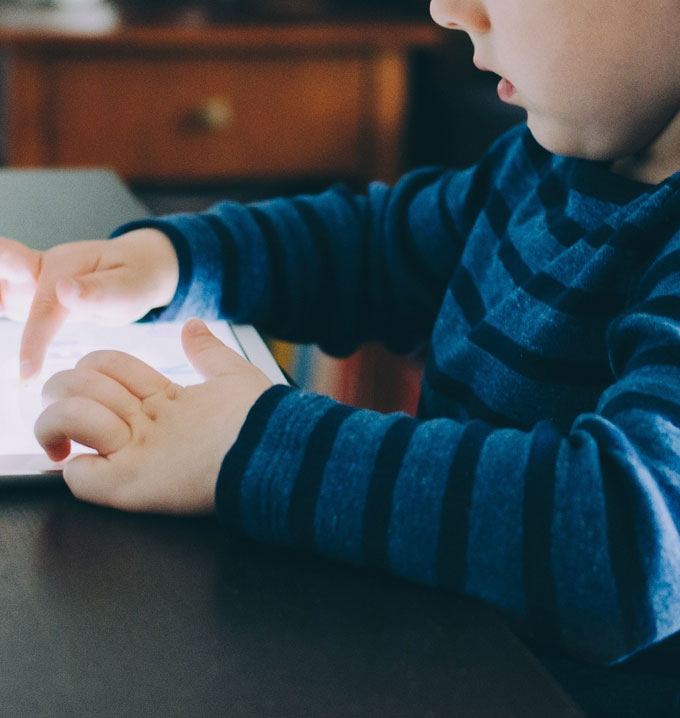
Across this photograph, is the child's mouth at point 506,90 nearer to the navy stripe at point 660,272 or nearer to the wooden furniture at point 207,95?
the navy stripe at point 660,272

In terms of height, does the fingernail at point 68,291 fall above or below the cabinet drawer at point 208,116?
above

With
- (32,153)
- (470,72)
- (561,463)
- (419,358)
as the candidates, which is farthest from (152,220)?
(470,72)

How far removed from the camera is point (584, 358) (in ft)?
1.54

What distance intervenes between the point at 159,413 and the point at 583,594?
0.17m

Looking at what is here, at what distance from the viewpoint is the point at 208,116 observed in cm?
162

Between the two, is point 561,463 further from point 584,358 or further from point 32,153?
point 32,153

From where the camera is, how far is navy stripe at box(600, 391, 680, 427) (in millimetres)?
350

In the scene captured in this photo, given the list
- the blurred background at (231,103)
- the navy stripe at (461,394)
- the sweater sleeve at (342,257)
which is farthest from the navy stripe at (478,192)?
the blurred background at (231,103)

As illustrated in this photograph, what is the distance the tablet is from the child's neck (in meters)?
0.20

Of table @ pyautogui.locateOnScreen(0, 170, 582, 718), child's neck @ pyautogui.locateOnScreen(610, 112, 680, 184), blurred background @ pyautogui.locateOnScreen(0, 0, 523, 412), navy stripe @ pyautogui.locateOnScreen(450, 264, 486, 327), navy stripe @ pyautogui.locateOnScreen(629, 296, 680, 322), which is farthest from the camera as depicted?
blurred background @ pyautogui.locateOnScreen(0, 0, 523, 412)

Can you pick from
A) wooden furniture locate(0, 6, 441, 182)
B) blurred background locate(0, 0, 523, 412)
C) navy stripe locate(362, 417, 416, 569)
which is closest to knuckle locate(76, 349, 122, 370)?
navy stripe locate(362, 417, 416, 569)

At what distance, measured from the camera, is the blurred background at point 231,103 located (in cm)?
156

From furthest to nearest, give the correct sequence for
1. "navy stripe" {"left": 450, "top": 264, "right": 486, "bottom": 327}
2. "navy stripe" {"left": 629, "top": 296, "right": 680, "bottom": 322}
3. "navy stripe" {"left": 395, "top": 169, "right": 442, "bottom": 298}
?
"navy stripe" {"left": 395, "top": 169, "right": 442, "bottom": 298} < "navy stripe" {"left": 450, "top": 264, "right": 486, "bottom": 327} < "navy stripe" {"left": 629, "top": 296, "right": 680, "bottom": 322}

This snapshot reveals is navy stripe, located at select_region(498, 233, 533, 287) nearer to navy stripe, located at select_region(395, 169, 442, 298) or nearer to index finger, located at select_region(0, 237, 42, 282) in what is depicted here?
navy stripe, located at select_region(395, 169, 442, 298)
